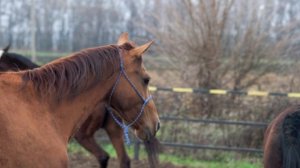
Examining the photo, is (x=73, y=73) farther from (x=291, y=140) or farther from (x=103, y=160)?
(x=103, y=160)

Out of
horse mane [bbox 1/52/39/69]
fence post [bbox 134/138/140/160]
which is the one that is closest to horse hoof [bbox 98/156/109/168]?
horse mane [bbox 1/52/39/69]

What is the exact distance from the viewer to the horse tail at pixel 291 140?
3.45 meters

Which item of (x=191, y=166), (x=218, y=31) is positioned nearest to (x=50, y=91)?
(x=191, y=166)

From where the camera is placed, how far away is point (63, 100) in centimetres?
354

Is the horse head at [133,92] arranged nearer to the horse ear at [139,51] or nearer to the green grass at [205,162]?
the horse ear at [139,51]

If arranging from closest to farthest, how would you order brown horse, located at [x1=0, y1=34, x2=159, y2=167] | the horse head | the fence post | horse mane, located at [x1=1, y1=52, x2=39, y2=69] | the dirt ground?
1. brown horse, located at [x1=0, y1=34, x2=159, y2=167]
2. the horse head
3. horse mane, located at [x1=1, y1=52, x2=39, y2=69]
4. the dirt ground
5. the fence post

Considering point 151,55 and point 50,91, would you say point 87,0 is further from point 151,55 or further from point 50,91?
point 50,91

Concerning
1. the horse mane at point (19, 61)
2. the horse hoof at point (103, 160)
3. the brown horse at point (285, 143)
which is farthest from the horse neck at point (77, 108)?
the horse hoof at point (103, 160)

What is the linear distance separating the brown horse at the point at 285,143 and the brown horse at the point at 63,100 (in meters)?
0.95

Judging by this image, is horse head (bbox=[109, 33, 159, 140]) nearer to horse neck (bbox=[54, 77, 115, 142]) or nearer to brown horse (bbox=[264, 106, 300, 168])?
horse neck (bbox=[54, 77, 115, 142])

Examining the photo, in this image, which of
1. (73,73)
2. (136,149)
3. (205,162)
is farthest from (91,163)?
(73,73)

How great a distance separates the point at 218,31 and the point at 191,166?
3.44 meters

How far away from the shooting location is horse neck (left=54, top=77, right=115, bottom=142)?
3525 mm

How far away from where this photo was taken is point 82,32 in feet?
66.6
